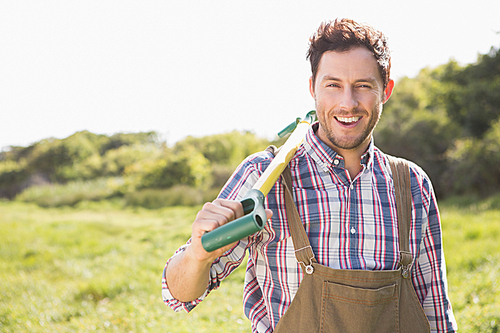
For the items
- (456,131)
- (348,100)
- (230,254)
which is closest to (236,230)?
(230,254)

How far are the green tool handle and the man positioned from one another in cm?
16

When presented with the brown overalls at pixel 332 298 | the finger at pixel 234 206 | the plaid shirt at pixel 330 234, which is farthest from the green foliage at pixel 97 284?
the finger at pixel 234 206

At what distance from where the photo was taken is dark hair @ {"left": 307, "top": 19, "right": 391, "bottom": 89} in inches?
60.2

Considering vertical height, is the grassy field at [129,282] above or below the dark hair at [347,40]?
below

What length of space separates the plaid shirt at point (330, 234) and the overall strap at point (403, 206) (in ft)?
0.08

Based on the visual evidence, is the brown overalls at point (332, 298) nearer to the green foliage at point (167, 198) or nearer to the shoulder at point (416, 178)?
the shoulder at point (416, 178)

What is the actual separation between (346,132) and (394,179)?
316 mm

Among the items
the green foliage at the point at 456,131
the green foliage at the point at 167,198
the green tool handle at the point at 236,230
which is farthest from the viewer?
the green foliage at the point at 167,198

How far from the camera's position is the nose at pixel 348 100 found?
4.96 feet

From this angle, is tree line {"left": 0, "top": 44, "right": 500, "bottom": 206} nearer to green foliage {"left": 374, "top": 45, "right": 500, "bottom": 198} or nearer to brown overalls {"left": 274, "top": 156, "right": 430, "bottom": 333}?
green foliage {"left": 374, "top": 45, "right": 500, "bottom": 198}

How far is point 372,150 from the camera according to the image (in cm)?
169

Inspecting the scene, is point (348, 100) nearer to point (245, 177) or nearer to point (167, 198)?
point (245, 177)

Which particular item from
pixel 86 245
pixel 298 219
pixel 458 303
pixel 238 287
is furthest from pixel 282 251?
pixel 86 245

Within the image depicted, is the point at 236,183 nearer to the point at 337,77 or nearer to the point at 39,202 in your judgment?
the point at 337,77
